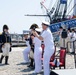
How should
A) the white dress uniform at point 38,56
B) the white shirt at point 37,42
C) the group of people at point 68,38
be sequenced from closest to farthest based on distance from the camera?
the white shirt at point 37,42 → the white dress uniform at point 38,56 → the group of people at point 68,38

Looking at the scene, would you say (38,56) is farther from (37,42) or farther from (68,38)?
(68,38)

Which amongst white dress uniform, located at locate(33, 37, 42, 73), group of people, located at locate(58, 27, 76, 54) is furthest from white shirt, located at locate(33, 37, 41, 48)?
group of people, located at locate(58, 27, 76, 54)

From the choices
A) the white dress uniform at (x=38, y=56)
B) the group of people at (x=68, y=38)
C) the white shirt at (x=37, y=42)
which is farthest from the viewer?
the group of people at (x=68, y=38)

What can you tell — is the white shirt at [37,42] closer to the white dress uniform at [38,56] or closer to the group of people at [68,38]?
the white dress uniform at [38,56]

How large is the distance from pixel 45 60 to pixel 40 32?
928 mm

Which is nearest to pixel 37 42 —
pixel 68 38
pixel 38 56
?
pixel 38 56

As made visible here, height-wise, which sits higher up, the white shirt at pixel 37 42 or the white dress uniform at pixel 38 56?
the white shirt at pixel 37 42

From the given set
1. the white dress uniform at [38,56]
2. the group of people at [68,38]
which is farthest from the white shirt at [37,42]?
the group of people at [68,38]

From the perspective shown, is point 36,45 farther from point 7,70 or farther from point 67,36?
point 67,36

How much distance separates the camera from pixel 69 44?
17500 mm

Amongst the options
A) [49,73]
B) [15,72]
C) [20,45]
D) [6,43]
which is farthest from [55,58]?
[20,45]

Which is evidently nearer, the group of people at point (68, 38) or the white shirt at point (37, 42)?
the white shirt at point (37, 42)

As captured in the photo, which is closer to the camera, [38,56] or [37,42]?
[37,42]

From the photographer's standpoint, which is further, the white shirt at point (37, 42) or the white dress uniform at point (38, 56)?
the white dress uniform at point (38, 56)
